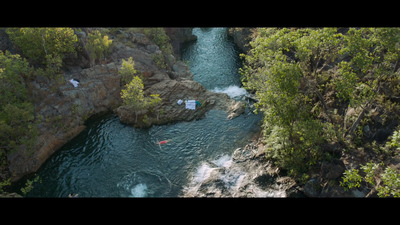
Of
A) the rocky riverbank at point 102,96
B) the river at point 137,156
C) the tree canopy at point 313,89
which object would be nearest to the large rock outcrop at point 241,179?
the river at point 137,156

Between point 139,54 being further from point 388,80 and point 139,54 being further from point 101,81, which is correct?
point 388,80

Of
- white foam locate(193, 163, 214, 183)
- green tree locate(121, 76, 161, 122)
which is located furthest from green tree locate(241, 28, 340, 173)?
green tree locate(121, 76, 161, 122)

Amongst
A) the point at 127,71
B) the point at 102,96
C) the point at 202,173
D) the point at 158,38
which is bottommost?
the point at 202,173

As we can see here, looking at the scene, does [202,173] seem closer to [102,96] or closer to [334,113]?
[334,113]

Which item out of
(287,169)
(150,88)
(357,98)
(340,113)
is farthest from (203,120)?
(357,98)

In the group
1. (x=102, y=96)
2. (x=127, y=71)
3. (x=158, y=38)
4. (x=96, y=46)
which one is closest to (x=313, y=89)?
(x=127, y=71)

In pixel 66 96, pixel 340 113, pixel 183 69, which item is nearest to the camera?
pixel 340 113
